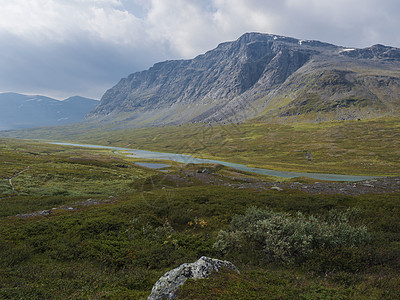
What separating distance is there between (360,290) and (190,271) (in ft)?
23.3

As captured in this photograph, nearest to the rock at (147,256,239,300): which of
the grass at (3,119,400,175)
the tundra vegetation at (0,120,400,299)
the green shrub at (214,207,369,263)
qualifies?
the tundra vegetation at (0,120,400,299)

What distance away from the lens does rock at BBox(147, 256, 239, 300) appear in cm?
702

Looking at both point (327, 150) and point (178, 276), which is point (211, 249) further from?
point (327, 150)

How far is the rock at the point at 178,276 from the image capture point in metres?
7.02

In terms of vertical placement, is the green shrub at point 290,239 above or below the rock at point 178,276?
below

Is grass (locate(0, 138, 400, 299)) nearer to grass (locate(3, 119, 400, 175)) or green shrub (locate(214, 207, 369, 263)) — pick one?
green shrub (locate(214, 207, 369, 263))

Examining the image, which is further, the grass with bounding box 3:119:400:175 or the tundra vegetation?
the grass with bounding box 3:119:400:175

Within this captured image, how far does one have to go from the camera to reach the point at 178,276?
773 cm

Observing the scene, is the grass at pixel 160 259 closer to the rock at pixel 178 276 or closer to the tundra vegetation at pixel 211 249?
the tundra vegetation at pixel 211 249

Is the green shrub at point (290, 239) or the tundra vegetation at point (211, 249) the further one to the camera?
the green shrub at point (290, 239)

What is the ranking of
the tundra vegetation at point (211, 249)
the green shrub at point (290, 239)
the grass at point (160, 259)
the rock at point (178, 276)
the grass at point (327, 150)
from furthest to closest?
the grass at point (327, 150), the green shrub at point (290, 239), the tundra vegetation at point (211, 249), the grass at point (160, 259), the rock at point (178, 276)

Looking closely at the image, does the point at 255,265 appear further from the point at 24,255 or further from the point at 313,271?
the point at 24,255

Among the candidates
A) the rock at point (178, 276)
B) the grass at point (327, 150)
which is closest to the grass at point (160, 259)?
the rock at point (178, 276)

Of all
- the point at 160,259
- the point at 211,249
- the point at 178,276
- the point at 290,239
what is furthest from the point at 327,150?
the point at 178,276
